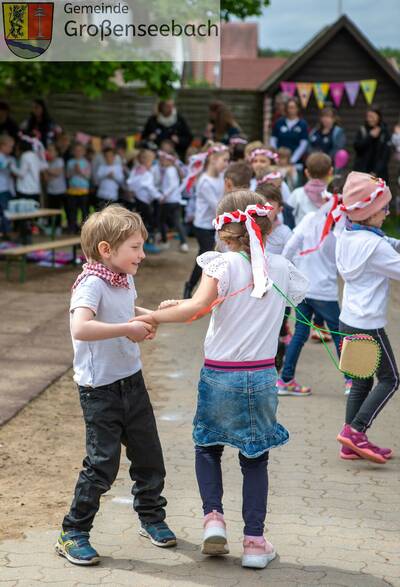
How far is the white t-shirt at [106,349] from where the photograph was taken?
4.51 meters

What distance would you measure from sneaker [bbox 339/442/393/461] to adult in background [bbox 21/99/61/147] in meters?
13.9

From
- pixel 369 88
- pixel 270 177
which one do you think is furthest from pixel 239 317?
pixel 369 88

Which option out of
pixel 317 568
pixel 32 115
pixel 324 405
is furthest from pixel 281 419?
pixel 32 115

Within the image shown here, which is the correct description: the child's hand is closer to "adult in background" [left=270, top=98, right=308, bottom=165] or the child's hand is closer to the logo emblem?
the logo emblem

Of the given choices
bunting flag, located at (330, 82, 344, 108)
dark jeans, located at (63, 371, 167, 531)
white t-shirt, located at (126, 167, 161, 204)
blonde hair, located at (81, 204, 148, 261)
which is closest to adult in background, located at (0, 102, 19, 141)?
white t-shirt, located at (126, 167, 161, 204)

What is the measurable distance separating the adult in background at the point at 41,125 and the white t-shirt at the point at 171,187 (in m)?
3.17

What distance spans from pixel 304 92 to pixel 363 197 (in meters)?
17.9

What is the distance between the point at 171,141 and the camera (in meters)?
19.3

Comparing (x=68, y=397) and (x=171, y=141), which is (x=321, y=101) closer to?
(x=171, y=141)

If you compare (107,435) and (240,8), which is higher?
(240,8)

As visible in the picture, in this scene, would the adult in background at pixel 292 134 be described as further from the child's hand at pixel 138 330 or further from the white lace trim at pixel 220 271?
the child's hand at pixel 138 330

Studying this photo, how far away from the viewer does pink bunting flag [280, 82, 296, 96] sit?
914 inches

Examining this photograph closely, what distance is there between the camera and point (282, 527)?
201 inches

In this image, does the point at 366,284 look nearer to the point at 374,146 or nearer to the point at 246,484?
the point at 246,484
